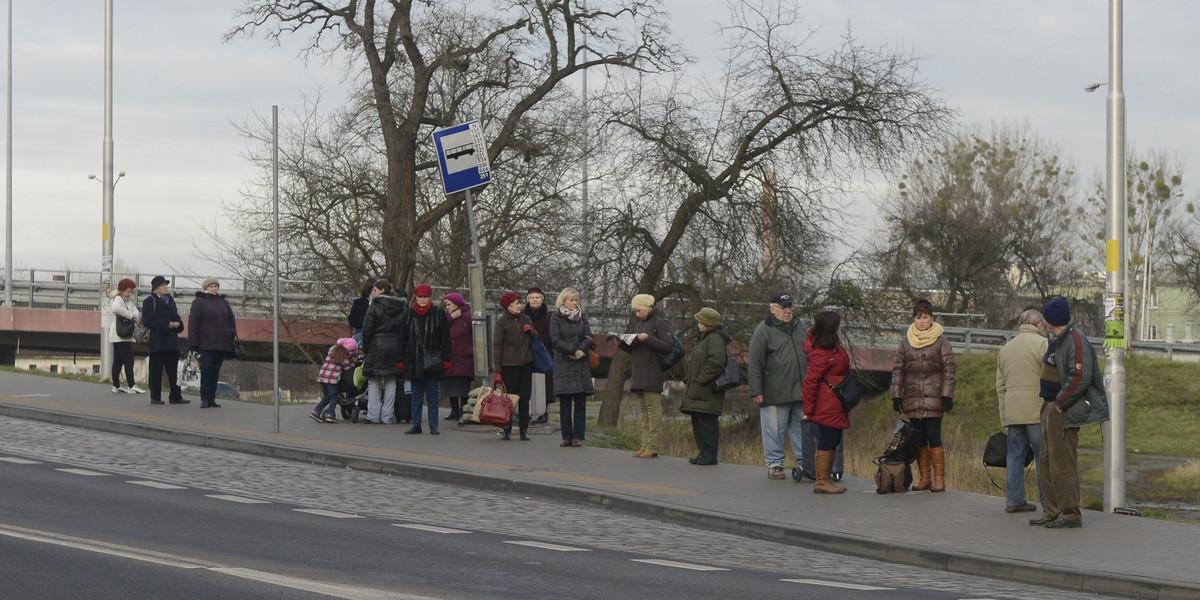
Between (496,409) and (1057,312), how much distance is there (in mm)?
7268

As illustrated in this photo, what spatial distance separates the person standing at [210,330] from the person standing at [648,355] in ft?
22.2

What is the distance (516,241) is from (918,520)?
24.7m

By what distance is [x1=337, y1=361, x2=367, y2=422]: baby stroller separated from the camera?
19516mm

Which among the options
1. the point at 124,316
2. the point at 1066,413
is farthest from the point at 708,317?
the point at 124,316

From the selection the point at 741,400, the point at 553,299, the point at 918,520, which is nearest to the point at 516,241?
the point at 553,299

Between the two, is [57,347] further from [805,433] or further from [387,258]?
[805,433]

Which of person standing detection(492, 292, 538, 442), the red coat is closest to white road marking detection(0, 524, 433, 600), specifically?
the red coat

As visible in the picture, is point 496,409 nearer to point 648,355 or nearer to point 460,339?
point 460,339

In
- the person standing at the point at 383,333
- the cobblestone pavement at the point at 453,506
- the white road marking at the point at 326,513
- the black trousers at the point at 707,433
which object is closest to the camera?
the cobblestone pavement at the point at 453,506

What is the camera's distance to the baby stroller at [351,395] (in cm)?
1952

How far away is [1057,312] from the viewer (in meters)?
12.0

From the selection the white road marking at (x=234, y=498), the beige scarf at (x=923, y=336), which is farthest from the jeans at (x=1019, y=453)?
the white road marking at (x=234, y=498)

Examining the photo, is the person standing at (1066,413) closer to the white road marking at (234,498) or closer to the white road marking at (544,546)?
the white road marking at (544,546)

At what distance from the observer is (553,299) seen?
37031mm
